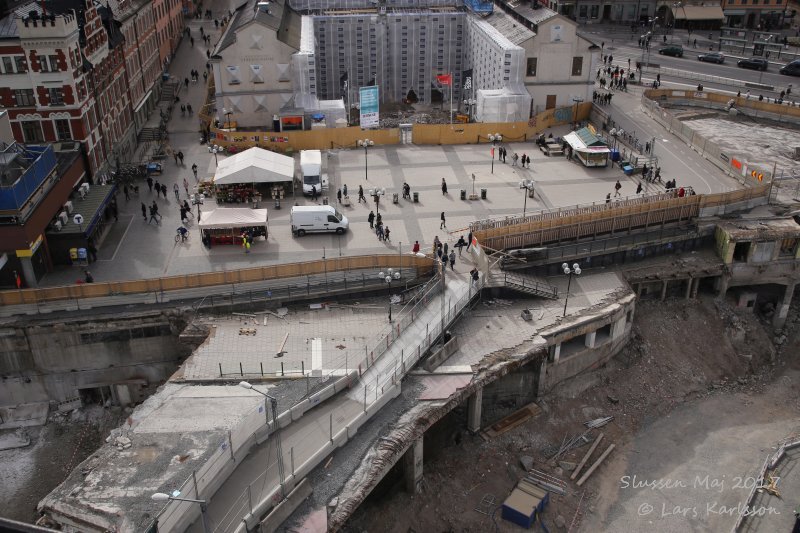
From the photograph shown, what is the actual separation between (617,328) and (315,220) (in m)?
21.0

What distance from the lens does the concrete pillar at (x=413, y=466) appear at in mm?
39031

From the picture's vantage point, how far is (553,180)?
62.3 m

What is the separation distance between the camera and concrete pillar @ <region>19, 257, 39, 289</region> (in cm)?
4562

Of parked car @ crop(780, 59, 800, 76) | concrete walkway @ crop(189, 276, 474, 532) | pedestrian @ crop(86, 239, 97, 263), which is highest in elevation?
parked car @ crop(780, 59, 800, 76)

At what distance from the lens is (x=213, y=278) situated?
4494 cm

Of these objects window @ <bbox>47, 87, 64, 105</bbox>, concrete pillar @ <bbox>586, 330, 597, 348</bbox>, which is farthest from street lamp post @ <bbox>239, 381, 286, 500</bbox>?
window @ <bbox>47, 87, 64, 105</bbox>

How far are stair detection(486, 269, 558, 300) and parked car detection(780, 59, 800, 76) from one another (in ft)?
198

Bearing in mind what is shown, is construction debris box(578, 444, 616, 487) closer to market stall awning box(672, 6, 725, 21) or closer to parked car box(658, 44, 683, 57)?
parked car box(658, 44, 683, 57)

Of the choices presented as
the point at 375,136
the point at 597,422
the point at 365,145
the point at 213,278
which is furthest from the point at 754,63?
the point at 213,278

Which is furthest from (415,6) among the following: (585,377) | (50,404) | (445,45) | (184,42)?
(50,404)

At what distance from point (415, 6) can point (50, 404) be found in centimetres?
6087

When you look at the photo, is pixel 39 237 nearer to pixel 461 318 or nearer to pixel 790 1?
pixel 461 318

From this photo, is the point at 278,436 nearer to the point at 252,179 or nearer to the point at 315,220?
the point at 315,220

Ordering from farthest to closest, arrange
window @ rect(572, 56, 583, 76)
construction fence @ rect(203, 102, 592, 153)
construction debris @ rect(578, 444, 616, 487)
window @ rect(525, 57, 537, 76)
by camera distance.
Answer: window @ rect(572, 56, 583, 76), window @ rect(525, 57, 537, 76), construction fence @ rect(203, 102, 592, 153), construction debris @ rect(578, 444, 616, 487)
